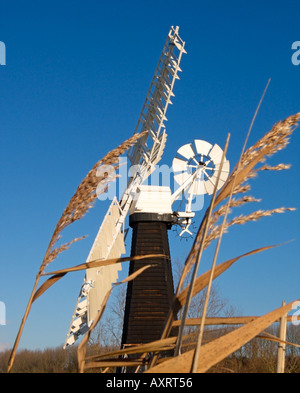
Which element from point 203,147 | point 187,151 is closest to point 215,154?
point 203,147

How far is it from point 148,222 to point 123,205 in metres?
1.27

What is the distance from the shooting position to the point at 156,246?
18.2 m

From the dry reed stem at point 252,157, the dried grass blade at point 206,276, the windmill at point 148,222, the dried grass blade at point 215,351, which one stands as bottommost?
the dried grass blade at point 215,351

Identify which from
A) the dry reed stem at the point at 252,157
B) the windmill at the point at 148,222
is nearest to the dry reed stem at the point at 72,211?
the dry reed stem at the point at 252,157

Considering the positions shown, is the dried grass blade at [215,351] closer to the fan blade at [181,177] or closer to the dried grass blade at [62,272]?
the dried grass blade at [62,272]

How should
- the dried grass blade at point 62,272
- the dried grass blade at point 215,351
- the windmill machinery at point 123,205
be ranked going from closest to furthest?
the dried grass blade at point 215,351
the dried grass blade at point 62,272
the windmill machinery at point 123,205

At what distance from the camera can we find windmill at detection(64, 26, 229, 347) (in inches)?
691

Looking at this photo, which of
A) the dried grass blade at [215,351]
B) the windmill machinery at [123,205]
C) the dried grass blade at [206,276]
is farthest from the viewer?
the windmill machinery at [123,205]

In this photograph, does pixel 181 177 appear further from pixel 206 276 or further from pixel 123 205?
pixel 206 276

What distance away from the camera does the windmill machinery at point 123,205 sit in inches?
687

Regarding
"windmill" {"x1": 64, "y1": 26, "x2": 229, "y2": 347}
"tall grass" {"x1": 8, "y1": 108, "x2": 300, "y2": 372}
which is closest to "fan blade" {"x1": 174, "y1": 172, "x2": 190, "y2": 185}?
"windmill" {"x1": 64, "y1": 26, "x2": 229, "y2": 347}

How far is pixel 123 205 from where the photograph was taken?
1934 cm

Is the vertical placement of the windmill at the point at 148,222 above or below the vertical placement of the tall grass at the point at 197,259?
above
